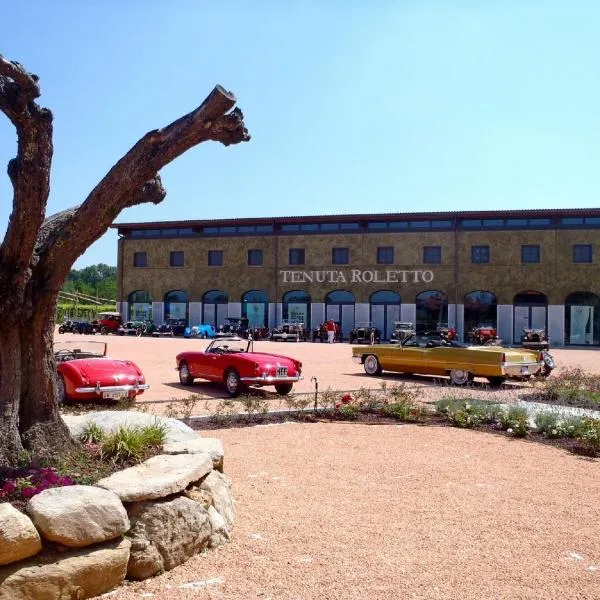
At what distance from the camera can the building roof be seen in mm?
39312

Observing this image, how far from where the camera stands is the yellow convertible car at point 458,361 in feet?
50.6

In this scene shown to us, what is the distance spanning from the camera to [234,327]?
43.1 m

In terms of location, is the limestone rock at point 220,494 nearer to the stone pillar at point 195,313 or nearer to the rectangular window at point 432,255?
the rectangular window at point 432,255

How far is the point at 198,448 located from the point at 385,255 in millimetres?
37963

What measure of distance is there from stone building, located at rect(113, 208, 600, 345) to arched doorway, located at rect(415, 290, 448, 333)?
0.21 feet

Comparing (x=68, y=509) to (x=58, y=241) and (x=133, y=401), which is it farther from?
(x=133, y=401)

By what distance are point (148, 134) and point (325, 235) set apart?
1530 inches

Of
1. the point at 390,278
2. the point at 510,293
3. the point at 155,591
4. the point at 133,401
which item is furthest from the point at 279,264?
the point at 155,591

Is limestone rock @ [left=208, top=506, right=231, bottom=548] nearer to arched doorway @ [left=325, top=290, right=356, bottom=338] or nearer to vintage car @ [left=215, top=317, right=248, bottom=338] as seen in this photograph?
vintage car @ [left=215, top=317, right=248, bottom=338]

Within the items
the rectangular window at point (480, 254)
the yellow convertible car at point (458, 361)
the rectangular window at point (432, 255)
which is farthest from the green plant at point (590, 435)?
the rectangular window at point (432, 255)

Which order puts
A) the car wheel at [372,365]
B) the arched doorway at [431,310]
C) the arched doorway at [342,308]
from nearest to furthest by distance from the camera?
the car wheel at [372,365] → the arched doorway at [431,310] → the arched doorway at [342,308]

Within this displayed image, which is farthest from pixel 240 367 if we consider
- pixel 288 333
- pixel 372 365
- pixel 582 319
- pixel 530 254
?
pixel 582 319

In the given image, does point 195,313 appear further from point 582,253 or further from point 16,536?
point 16,536

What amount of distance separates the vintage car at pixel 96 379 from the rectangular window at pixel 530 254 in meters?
32.7
